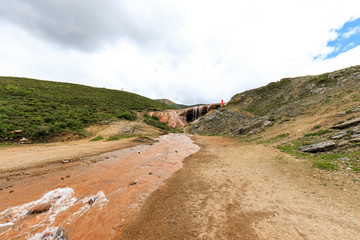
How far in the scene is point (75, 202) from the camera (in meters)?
4.76

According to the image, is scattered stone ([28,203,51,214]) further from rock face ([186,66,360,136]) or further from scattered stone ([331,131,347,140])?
rock face ([186,66,360,136])

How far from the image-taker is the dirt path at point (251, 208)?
3363 millimetres

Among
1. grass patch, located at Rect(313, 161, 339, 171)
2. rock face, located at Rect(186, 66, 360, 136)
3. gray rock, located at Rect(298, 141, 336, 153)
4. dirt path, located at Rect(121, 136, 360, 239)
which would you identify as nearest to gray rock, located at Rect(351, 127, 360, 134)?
gray rock, located at Rect(298, 141, 336, 153)

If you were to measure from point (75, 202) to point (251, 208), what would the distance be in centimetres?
614

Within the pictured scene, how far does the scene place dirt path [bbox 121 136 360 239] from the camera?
3.36 meters

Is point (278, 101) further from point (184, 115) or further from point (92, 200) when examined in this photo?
point (92, 200)

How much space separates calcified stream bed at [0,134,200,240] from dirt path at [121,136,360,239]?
2.25ft

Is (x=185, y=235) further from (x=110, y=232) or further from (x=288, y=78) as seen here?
(x=288, y=78)

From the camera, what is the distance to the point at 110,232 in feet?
11.1

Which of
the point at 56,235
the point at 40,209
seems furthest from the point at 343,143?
the point at 40,209

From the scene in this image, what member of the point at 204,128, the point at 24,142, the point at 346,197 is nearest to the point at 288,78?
the point at 204,128

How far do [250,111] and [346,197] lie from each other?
3127cm

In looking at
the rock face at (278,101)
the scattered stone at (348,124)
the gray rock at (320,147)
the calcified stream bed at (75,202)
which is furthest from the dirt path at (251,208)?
the rock face at (278,101)

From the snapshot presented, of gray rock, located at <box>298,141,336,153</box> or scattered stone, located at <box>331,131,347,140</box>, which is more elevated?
scattered stone, located at <box>331,131,347,140</box>
